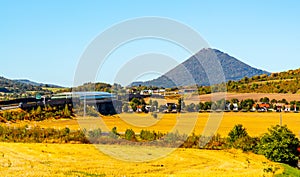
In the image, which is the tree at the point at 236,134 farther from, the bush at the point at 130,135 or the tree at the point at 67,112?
the tree at the point at 67,112

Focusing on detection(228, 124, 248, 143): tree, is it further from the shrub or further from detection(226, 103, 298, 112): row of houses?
detection(226, 103, 298, 112): row of houses

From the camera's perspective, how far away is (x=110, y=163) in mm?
28781

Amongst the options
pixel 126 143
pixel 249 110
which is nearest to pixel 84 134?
pixel 126 143

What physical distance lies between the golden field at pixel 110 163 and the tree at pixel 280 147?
3.10 feet

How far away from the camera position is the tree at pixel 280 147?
34969mm

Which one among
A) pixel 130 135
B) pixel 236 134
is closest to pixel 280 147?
pixel 236 134

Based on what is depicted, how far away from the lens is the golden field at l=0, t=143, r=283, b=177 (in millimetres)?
25453

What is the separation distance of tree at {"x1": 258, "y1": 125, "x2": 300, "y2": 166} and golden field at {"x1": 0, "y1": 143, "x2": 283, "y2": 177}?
95 centimetres

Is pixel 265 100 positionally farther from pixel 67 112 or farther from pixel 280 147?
pixel 280 147

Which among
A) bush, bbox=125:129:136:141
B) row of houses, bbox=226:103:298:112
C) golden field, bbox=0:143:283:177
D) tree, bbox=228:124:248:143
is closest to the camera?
golden field, bbox=0:143:283:177

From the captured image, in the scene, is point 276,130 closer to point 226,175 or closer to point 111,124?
point 226,175

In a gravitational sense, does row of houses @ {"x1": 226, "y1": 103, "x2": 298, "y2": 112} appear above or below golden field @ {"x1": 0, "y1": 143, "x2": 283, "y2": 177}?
above

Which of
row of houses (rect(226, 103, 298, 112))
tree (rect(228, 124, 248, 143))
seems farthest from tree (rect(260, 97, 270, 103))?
tree (rect(228, 124, 248, 143))

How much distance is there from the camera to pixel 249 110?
8206 cm
